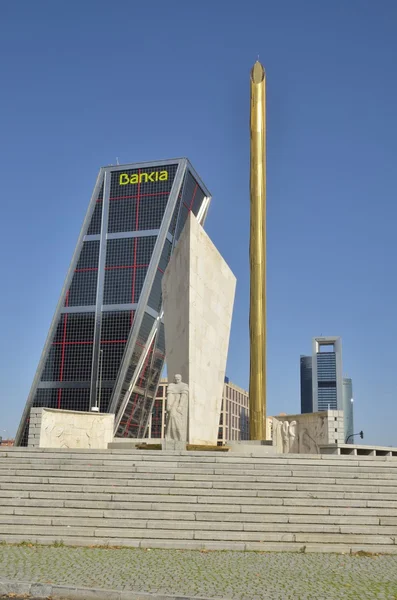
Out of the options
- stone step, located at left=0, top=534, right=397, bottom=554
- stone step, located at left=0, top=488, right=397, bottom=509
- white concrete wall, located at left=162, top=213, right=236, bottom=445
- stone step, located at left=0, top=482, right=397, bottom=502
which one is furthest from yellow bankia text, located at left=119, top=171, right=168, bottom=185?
stone step, located at left=0, top=534, right=397, bottom=554

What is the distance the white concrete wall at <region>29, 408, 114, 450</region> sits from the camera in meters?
25.5

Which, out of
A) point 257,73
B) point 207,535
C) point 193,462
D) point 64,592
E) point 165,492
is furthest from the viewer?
point 257,73

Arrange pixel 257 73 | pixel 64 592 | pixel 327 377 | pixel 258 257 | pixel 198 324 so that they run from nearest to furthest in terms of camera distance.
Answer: pixel 64 592 → pixel 198 324 → pixel 258 257 → pixel 257 73 → pixel 327 377

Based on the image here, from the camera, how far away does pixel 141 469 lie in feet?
44.9

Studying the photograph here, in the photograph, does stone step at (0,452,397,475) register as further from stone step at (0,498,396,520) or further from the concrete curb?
the concrete curb

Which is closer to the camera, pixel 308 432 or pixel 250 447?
pixel 250 447

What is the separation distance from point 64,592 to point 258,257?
2188cm

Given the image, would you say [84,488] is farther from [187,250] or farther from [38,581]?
[187,250]

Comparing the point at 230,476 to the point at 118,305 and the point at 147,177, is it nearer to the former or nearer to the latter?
the point at 118,305

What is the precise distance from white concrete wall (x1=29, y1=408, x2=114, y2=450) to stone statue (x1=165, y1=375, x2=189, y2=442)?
8.73 metres

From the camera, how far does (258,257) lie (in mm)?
28172

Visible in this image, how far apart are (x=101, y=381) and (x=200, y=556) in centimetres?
5055

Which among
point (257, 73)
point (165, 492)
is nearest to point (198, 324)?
point (165, 492)

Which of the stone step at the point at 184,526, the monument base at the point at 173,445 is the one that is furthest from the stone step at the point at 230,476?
the monument base at the point at 173,445
